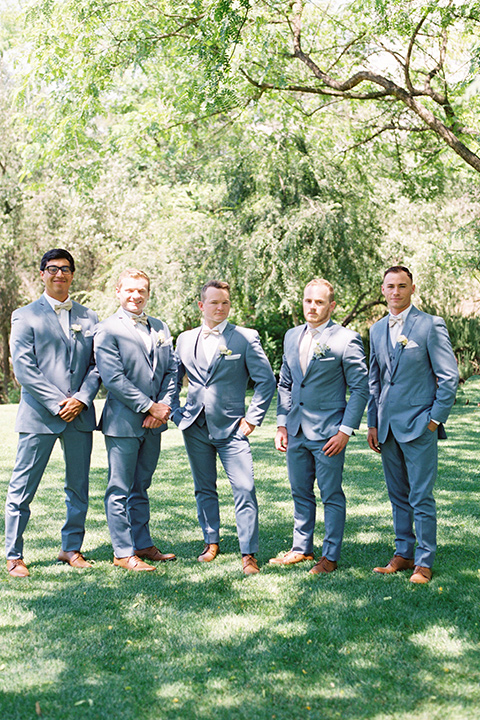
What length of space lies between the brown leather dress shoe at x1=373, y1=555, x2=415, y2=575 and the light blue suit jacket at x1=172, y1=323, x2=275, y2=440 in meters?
1.38

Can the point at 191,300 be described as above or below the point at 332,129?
below

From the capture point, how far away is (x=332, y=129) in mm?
16062

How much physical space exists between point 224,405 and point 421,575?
5.98 ft

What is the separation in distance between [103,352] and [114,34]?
820cm

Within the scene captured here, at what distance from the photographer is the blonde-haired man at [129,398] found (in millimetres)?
5160

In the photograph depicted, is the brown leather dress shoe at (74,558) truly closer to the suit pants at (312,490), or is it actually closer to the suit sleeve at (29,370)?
the suit sleeve at (29,370)

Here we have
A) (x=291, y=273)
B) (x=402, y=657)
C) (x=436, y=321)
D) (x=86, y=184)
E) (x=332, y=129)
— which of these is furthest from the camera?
(x=291, y=273)

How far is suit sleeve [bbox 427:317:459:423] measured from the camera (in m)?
4.75

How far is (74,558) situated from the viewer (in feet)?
17.5

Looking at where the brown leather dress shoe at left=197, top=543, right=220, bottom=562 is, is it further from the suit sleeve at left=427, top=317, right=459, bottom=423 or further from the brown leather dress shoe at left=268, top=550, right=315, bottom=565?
the suit sleeve at left=427, top=317, right=459, bottom=423

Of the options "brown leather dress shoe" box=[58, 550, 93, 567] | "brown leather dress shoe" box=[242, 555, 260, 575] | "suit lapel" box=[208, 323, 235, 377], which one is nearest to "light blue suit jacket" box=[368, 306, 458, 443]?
"suit lapel" box=[208, 323, 235, 377]

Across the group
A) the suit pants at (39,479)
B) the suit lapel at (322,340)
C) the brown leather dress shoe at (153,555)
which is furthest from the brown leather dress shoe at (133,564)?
the suit lapel at (322,340)

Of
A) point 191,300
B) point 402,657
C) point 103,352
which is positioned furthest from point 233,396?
point 191,300

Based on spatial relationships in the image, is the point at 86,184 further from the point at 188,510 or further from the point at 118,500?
the point at 118,500
